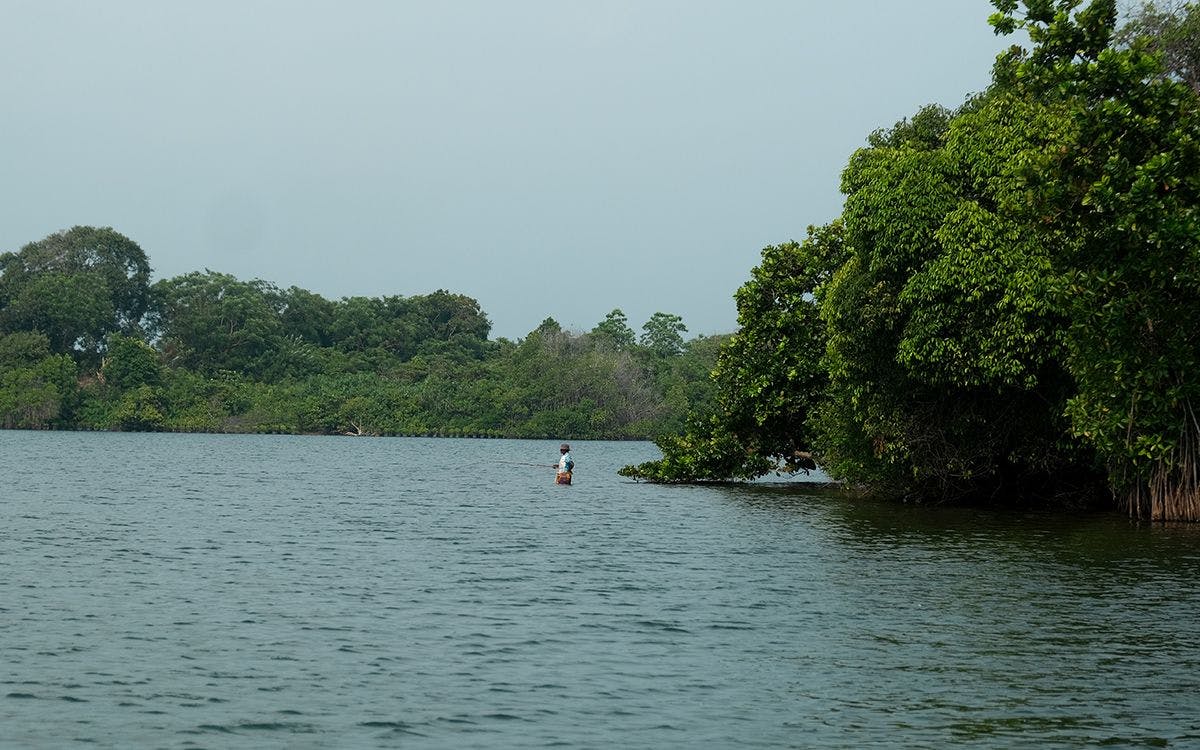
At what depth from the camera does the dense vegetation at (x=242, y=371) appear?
4710 inches


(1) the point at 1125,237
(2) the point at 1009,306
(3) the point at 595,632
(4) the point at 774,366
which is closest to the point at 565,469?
(4) the point at 774,366

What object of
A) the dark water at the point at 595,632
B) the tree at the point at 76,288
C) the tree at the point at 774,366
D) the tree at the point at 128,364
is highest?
the tree at the point at 76,288

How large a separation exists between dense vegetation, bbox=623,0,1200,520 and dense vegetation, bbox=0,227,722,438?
7860 centimetres

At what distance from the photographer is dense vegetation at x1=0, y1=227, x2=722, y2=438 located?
4710 inches

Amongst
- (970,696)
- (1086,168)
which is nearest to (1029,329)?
(1086,168)

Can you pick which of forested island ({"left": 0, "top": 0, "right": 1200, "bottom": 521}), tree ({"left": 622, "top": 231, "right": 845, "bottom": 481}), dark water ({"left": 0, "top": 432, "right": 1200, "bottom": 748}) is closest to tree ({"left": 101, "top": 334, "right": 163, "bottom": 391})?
forested island ({"left": 0, "top": 0, "right": 1200, "bottom": 521})

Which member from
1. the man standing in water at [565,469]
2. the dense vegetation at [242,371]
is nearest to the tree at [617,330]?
the dense vegetation at [242,371]

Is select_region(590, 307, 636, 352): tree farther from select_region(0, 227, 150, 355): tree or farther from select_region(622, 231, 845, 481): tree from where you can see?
select_region(622, 231, 845, 481): tree

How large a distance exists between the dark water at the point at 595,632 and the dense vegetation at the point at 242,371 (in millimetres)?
88108

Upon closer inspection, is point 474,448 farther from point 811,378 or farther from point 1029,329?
point 1029,329

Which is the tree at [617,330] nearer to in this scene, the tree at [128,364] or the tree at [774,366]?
the tree at [128,364]

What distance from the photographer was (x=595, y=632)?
1677 centimetres

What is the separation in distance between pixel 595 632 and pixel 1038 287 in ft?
56.1

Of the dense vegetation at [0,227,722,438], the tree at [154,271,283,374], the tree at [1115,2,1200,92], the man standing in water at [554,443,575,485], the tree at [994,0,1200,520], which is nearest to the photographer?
the tree at [994,0,1200,520]
